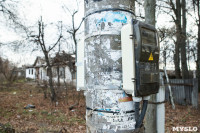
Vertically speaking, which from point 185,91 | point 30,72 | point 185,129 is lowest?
point 185,129

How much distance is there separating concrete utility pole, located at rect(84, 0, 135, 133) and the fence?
8.15m

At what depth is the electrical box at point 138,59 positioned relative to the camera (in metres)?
1.25

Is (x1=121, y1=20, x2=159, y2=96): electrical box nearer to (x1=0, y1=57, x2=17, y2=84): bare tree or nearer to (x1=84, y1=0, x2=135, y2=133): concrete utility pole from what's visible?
(x1=84, y1=0, x2=135, y2=133): concrete utility pole

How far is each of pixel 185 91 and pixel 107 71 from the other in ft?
28.7

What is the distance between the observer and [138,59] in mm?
1244

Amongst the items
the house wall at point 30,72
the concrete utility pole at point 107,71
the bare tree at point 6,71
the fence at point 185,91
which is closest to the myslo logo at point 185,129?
the fence at point 185,91

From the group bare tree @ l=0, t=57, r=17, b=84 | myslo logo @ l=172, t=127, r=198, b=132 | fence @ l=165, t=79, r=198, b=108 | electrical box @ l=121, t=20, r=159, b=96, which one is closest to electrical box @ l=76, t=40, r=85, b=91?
electrical box @ l=121, t=20, r=159, b=96

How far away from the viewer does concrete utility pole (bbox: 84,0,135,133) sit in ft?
4.52

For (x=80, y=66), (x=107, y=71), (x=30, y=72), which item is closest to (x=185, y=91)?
(x=80, y=66)

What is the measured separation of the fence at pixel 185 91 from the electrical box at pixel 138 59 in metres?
8.08

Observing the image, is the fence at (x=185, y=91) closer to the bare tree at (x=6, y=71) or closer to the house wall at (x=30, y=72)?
the bare tree at (x=6, y=71)

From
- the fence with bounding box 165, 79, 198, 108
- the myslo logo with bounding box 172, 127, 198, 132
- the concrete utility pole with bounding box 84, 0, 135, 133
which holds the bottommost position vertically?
the myslo logo with bounding box 172, 127, 198, 132

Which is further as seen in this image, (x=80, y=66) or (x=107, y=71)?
(x=80, y=66)

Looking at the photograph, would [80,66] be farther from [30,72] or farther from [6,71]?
[30,72]
